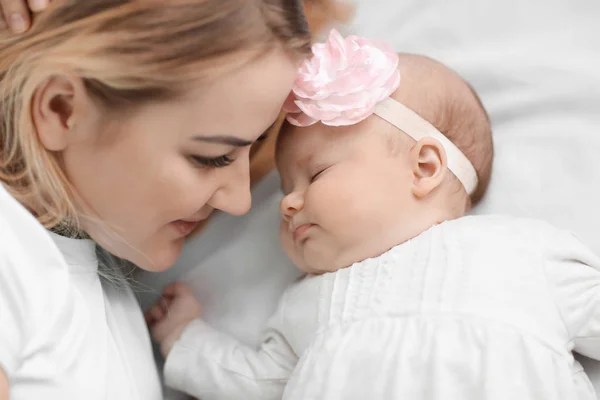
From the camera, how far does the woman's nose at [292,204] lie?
1050 millimetres

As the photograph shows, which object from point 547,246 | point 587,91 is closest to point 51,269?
point 547,246

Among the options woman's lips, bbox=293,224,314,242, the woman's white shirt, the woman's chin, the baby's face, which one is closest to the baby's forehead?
the baby's face

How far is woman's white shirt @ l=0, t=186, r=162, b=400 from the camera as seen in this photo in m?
0.80

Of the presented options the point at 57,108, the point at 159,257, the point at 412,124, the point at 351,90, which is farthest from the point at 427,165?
the point at 57,108

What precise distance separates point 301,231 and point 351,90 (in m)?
0.24

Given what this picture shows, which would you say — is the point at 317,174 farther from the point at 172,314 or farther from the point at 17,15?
the point at 17,15

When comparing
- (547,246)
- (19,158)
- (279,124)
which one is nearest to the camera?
(19,158)

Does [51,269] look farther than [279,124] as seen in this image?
No

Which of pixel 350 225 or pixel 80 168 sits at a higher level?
pixel 80 168

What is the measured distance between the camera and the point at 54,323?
0.84 metres

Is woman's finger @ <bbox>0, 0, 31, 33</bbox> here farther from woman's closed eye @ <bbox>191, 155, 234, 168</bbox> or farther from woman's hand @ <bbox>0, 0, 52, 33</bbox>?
woman's closed eye @ <bbox>191, 155, 234, 168</bbox>

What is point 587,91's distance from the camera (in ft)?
3.88

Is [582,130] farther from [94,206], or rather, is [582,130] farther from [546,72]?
[94,206]

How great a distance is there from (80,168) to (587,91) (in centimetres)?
88
